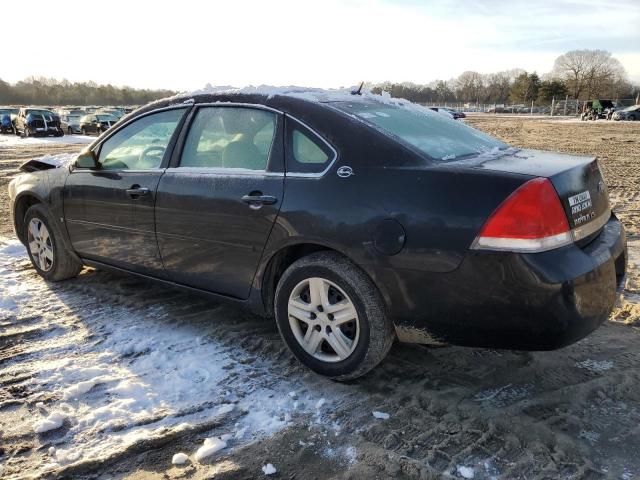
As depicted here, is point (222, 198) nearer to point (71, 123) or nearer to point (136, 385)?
point (136, 385)

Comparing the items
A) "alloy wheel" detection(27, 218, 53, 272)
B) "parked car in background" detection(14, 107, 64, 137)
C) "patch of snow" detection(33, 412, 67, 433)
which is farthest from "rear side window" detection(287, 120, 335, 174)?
"parked car in background" detection(14, 107, 64, 137)

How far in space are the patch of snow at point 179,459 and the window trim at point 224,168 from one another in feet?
5.07

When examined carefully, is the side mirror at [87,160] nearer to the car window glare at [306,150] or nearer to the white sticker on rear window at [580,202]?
the car window glare at [306,150]

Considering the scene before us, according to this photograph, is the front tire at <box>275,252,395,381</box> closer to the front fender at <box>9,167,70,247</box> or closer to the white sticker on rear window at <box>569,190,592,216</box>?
the white sticker on rear window at <box>569,190,592,216</box>

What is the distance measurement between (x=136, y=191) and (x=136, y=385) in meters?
1.37

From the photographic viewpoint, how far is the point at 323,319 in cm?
303

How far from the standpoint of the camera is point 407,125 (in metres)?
3.24

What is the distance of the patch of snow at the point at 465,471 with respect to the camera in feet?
7.70

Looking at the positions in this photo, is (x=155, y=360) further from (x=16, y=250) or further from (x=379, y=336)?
(x=16, y=250)

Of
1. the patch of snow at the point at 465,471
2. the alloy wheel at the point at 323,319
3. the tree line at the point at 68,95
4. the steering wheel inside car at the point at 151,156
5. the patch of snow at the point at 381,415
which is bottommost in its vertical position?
the patch of snow at the point at 465,471

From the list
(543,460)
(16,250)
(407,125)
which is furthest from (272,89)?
(16,250)

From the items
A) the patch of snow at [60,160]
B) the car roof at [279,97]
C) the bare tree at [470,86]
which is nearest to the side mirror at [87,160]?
the patch of snow at [60,160]

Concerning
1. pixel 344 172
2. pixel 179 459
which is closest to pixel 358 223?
pixel 344 172

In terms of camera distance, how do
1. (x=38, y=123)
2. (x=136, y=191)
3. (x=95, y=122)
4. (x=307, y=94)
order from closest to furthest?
(x=307, y=94)
(x=136, y=191)
(x=38, y=123)
(x=95, y=122)
